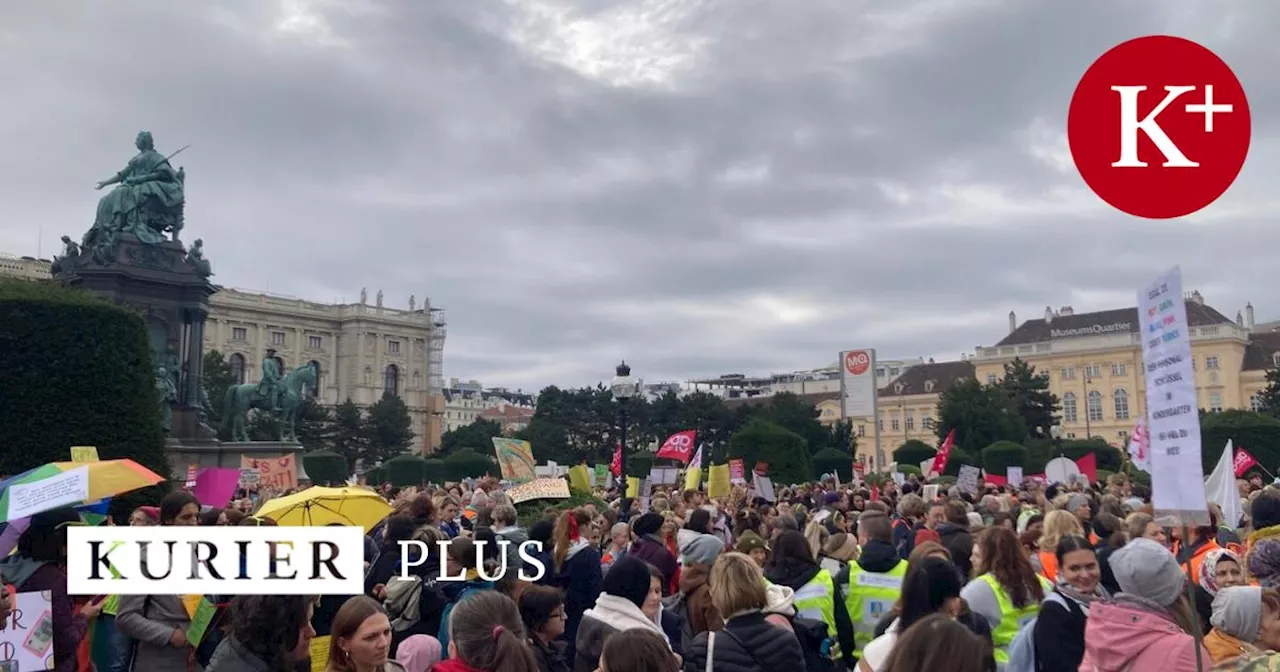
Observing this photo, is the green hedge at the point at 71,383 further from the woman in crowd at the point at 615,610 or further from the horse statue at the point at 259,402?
the horse statue at the point at 259,402

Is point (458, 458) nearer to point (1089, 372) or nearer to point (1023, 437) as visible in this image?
point (1023, 437)

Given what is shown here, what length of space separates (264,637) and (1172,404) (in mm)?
4042

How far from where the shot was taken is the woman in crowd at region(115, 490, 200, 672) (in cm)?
549

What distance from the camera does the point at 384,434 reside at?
8344 centimetres

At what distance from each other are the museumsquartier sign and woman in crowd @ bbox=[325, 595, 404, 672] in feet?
345

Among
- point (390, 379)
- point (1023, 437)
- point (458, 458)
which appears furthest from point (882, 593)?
point (390, 379)

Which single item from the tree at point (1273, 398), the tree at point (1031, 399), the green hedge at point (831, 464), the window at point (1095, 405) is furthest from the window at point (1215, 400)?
the green hedge at point (831, 464)

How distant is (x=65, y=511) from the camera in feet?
21.1

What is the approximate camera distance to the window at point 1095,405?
9825cm

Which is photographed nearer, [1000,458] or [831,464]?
[1000,458]

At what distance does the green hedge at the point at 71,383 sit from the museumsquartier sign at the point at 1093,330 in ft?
320

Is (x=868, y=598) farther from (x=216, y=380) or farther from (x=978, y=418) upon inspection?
(x=216, y=380)

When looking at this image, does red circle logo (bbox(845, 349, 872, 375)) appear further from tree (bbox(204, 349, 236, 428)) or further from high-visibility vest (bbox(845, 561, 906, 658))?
tree (bbox(204, 349, 236, 428))

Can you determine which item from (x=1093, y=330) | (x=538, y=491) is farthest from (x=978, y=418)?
(x=538, y=491)
